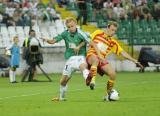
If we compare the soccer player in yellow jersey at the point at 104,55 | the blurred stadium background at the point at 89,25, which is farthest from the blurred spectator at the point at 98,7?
the soccer player in yellow jersey at the point at 104,55

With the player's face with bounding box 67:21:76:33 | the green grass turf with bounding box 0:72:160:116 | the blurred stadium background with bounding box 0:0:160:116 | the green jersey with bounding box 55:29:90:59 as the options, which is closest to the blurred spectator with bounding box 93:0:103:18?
the blurred stadium background with bounding box 0:0:160:116

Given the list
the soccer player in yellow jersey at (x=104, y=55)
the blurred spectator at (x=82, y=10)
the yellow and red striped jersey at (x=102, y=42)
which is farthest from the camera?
the blurred spectator at (x=82, y=10)

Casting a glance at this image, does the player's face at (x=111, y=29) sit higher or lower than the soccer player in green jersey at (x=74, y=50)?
higher

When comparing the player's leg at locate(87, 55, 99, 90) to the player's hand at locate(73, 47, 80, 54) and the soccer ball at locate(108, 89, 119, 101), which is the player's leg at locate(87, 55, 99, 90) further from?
the soccer ball at locate(108, 89, 119, 101)

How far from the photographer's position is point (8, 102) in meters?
18.9

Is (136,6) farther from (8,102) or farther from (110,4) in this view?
(8,102)

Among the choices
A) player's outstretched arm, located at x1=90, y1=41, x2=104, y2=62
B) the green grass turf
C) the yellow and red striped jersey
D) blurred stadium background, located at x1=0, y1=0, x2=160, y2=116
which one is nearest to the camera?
the green grass turf

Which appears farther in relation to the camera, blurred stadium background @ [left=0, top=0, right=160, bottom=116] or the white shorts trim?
blurred stadium background @ [left=0, top=0, right=160, bottom=116]

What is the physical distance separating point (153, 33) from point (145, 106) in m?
26.5

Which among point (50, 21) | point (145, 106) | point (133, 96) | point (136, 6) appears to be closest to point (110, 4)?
point (136, 6)

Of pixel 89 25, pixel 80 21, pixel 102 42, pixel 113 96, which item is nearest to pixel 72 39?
pixel 102 42

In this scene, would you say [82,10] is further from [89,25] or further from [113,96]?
[113,96]

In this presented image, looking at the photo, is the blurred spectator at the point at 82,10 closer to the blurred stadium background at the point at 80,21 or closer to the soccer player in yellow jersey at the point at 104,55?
the blurred stadium background at the point at 80,21

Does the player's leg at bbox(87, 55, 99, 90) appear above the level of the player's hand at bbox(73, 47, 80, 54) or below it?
below
